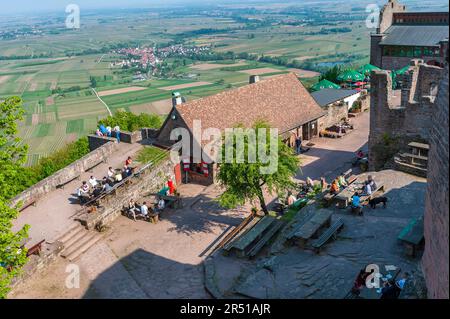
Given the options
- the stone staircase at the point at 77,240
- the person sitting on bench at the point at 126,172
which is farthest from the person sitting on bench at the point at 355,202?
the person sitting on bench at the point at 126,172

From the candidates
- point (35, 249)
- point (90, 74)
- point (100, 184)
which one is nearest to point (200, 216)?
point (100, 184)

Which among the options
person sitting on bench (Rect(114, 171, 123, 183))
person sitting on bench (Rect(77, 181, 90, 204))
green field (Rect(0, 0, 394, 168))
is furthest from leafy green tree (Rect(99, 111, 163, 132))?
green field (Rect(0, 0, 394, 168))

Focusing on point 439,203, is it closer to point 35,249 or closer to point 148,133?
point 35,249

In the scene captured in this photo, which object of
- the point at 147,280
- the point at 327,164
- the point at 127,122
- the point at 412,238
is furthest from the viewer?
the point at 127,122

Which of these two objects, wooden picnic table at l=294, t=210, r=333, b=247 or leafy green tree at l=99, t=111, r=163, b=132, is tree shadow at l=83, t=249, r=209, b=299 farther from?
leafy green tree at l=99, t=111, r=163, b=132

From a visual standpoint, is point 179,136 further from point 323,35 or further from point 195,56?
point 323,35

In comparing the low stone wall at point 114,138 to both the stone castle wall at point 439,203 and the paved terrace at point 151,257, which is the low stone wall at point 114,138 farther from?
the stone castle wall at point 439,203
